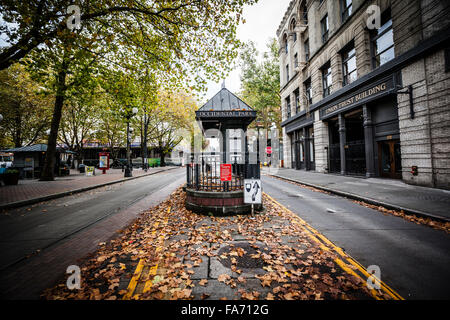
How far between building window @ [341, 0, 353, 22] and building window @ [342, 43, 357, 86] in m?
2.35

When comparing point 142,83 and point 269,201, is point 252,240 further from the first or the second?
point 142,83

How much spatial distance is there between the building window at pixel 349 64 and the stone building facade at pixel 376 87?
0.08 meters

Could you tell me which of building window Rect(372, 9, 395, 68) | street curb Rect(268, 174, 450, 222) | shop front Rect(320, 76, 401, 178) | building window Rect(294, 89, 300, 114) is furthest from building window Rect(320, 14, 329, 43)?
street curb Rect(268, 174, 450, 222)

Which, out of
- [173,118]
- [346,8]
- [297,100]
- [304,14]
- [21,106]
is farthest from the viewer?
[173,118]

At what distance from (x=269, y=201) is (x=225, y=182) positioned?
8.58ft

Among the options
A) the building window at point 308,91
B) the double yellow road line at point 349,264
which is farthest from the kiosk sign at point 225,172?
the building window at point 308,91

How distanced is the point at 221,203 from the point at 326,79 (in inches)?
686

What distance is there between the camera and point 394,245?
370cm

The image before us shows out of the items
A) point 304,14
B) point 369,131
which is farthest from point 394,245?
point 304,14

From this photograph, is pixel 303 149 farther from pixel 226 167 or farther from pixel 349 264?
pixel 349 264

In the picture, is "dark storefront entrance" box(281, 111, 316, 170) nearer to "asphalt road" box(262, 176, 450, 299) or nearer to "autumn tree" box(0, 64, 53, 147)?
"asphalt road" box(262, 176, 450, 299)

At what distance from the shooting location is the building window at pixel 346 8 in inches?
547
